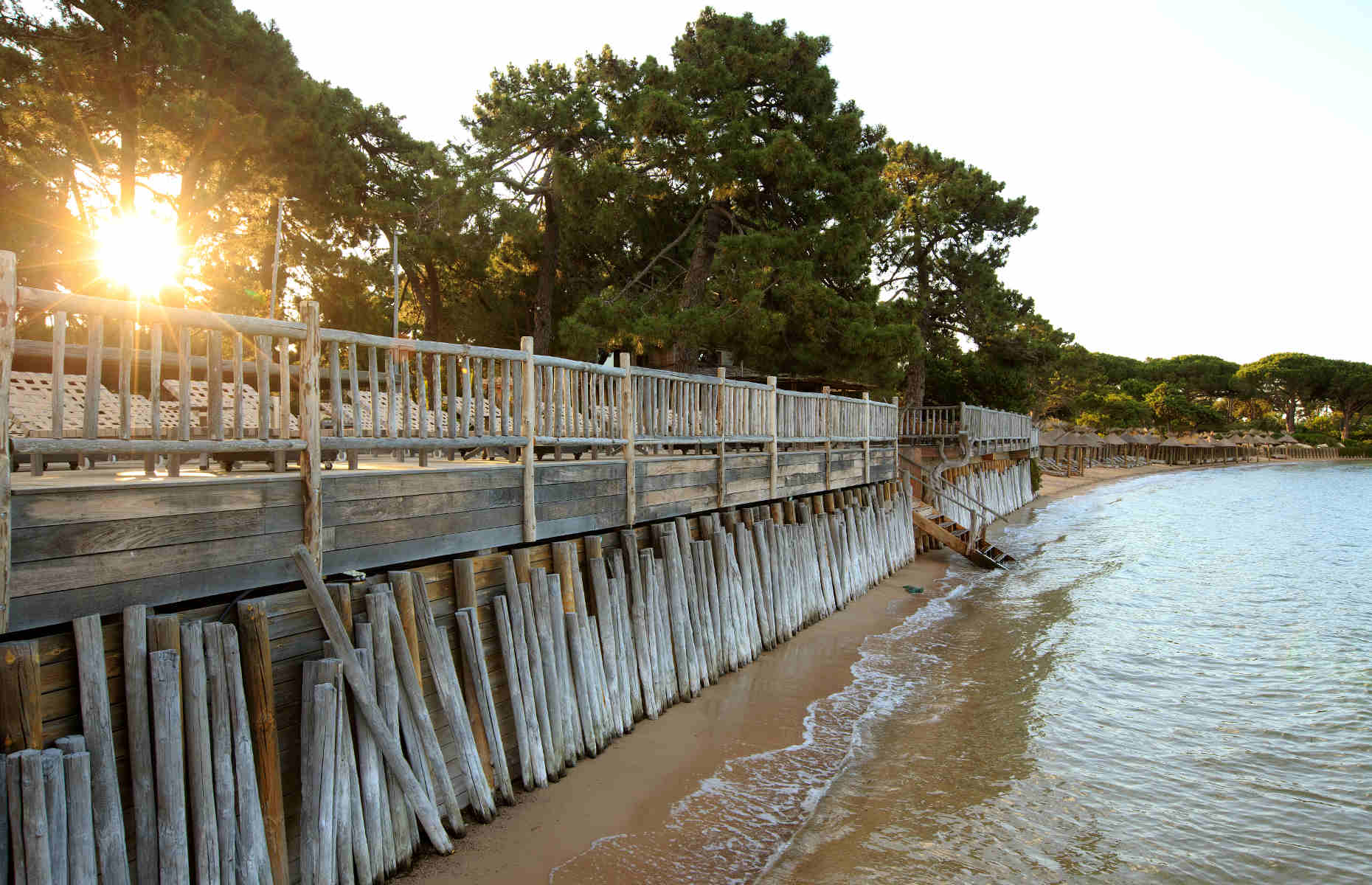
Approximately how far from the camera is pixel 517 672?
6727 mm

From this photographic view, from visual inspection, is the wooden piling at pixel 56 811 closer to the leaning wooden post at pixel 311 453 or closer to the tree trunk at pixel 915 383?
the leaning wooden post at pixel 311 453

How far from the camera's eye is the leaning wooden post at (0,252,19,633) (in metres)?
3.71

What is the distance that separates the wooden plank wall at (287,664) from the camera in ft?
12.3

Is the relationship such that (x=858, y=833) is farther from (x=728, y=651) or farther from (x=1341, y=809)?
(x=1341, y=809)

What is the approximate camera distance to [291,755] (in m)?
4.96

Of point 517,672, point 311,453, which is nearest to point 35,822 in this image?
point 311,453

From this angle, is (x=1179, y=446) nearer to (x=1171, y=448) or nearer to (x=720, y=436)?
(x=1171, y=448)

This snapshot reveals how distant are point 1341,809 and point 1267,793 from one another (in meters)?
0.61

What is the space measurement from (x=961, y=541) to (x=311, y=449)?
18797 mm

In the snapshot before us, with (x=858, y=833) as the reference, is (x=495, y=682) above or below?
above

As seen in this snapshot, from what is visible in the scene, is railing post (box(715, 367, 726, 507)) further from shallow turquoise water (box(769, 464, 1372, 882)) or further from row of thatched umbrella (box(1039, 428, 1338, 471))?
row of thatched umbrella (box(1039, 428, 1338, 471))

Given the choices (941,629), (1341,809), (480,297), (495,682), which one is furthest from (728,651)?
(480,297)

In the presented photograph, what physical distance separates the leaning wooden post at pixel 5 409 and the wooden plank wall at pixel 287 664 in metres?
0.26

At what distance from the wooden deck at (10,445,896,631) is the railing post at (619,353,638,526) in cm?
5
